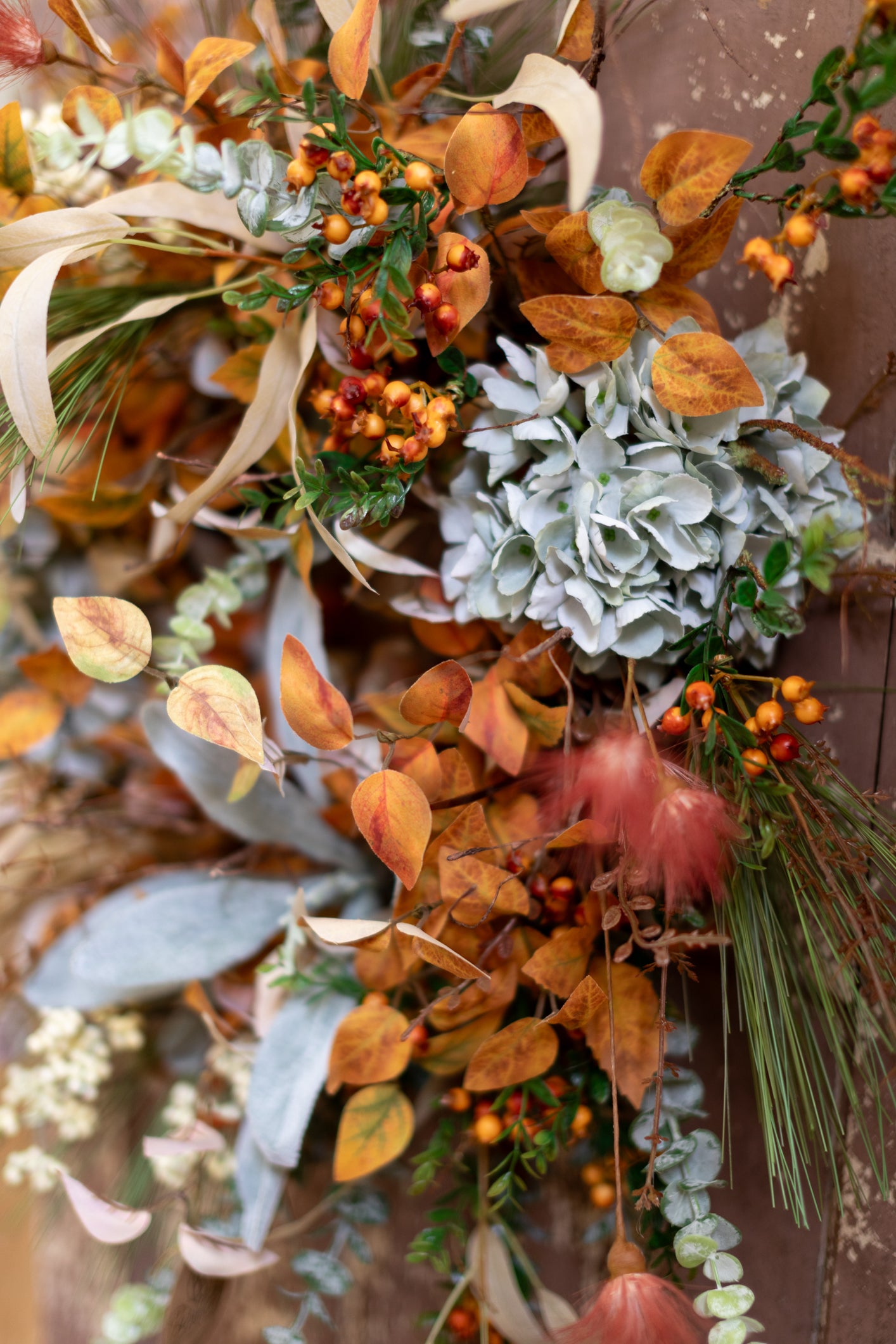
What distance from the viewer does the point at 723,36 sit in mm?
414

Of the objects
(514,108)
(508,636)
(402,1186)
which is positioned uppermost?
(514,108)

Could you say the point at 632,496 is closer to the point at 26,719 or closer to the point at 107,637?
the point at 107,637

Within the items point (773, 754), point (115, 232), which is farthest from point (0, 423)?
point (773, 754)

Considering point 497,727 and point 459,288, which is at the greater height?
point 459,288

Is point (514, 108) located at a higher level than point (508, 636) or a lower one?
higher

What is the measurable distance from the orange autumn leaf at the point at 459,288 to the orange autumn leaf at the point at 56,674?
1.01 ft

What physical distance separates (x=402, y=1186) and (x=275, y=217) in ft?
1.73

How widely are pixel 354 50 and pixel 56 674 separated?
38cm

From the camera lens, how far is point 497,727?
16.2 inches

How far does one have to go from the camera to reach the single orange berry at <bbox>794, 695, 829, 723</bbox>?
13.6 inches

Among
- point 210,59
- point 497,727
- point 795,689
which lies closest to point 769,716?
point 795,689

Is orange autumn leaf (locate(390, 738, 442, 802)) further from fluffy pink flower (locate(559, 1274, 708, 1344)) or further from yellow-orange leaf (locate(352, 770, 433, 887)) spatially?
fluffy pink flower (locate(559, 1274, 708, 1344))

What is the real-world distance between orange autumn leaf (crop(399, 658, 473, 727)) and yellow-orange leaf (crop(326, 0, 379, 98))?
0.22 m

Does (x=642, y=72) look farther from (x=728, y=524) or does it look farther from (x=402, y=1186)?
(x=402, y=1186)
